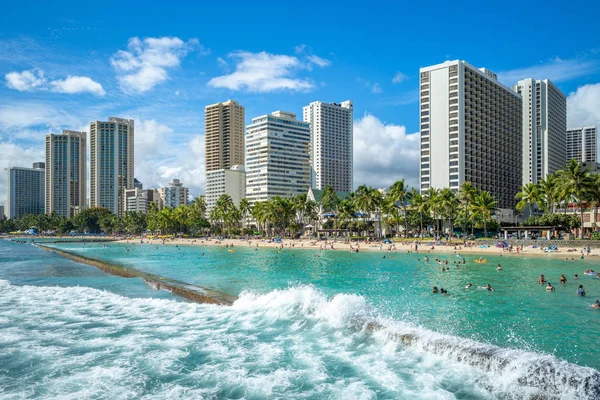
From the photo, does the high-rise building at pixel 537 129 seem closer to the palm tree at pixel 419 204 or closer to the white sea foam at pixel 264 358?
the palm tree at pixel 419 204

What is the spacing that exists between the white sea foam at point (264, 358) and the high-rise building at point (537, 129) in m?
181

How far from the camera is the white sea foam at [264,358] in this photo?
13648mm

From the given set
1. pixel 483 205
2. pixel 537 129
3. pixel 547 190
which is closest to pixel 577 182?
pixel 547 190

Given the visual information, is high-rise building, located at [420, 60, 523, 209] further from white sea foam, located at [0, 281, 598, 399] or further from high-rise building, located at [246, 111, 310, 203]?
white sea foam, located at [0, 281, 598, 399]

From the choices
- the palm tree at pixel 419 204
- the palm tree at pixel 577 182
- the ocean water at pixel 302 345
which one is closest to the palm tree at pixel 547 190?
the palm tree at pixel 577 182

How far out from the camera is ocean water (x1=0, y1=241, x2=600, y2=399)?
1381 cm

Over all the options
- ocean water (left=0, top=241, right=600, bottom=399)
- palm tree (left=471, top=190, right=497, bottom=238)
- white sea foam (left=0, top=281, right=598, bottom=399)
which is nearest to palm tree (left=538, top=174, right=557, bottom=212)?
palm tree (left=471, top=190, right=497, bottom=238)

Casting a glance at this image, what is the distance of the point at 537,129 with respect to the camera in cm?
17975

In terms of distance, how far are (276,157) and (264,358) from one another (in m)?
173

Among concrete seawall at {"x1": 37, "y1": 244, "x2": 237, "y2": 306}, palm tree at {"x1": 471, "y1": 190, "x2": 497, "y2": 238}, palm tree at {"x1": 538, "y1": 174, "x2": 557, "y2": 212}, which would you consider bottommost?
concrete seawall at {"x1": 37, "y1": 244, "x2": 237, "y2": 306}

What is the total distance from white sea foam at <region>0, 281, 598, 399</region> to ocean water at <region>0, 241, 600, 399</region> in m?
0.06

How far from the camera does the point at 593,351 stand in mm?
17797

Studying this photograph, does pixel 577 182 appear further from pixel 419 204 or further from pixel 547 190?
pixel 419 204

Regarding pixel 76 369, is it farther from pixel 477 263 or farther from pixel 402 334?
pixel 477 263
